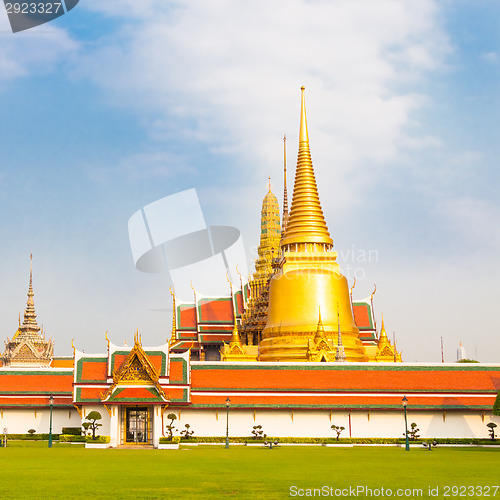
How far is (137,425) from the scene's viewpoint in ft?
119

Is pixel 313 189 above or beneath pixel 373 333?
above

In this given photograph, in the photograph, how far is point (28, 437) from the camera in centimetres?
3781

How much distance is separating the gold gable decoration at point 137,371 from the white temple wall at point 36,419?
4.10 m

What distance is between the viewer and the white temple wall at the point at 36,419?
38.6 m

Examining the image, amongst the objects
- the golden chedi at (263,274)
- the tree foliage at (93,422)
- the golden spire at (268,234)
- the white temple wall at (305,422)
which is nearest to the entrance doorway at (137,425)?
the white temple wall at (305,422)

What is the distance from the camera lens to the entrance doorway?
118ft

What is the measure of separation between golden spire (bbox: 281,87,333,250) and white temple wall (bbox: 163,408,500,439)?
17.5 meters

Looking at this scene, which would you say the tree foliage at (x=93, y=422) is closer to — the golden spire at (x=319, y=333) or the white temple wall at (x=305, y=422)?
the white temple wall at (x=305, y=422)

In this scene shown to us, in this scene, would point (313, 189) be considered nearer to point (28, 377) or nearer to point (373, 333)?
point (373, 333)

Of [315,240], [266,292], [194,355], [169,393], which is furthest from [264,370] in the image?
[194,355]

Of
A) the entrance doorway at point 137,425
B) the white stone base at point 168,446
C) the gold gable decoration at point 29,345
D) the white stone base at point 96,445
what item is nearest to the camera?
the white stone base at point 168,446

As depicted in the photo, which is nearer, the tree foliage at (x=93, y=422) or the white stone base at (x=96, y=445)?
the white stone base at (x=96, y=445)

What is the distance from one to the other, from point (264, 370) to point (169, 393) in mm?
5277

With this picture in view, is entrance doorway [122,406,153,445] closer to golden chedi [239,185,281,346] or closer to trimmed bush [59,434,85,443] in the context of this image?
trimmed bush [59,434,85,443]
